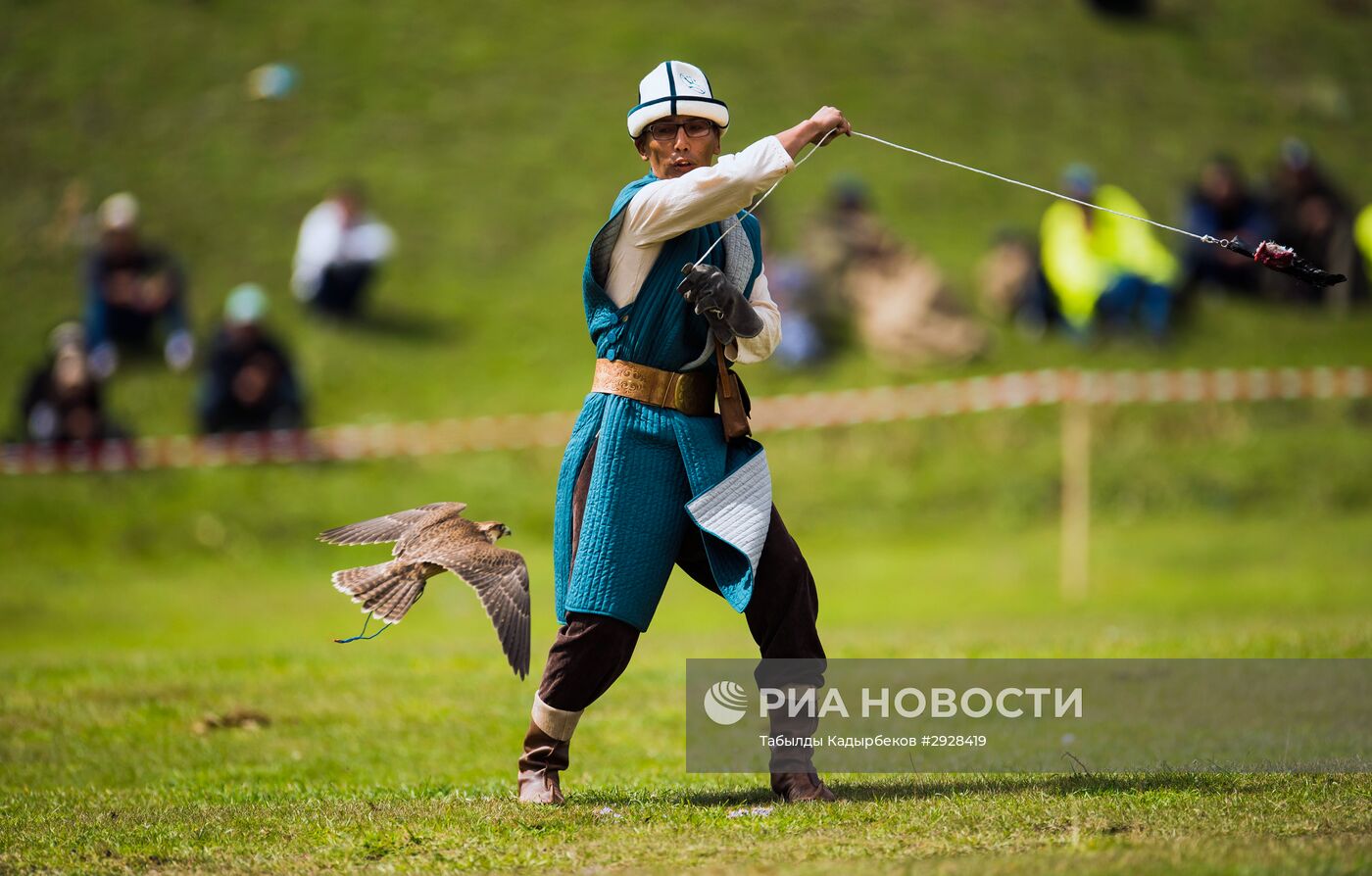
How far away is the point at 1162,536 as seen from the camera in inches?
611

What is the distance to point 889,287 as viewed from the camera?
1939cm

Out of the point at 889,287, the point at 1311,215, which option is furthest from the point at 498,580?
the point at 1311,215

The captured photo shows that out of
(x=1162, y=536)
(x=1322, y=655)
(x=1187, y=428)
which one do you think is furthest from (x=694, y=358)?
(x=1187, y=428)

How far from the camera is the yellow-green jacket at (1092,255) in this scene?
18.7m

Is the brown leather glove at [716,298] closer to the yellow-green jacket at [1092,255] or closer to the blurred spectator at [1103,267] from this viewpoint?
the blurred spectator at [1103,267]

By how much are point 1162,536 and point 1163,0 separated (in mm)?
15903

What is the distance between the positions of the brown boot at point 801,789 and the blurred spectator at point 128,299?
14889 mm

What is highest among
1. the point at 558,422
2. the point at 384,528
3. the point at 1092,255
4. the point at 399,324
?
the point at 1092,255

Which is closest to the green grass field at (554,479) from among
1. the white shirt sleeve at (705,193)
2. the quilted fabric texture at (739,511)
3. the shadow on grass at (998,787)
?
the shadow on grass at (998,787)

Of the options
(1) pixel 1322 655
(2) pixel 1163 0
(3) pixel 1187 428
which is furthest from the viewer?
(2) pixel 1163 0

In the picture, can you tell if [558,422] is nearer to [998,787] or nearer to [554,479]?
[554,479]

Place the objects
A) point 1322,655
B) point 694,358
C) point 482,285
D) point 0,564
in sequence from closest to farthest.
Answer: point 694,358 → point 1322,655 → point 0,564 → point 482,285

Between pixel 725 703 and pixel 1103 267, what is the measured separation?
13923 millimetres

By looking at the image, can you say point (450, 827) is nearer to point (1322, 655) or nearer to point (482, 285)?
point (1322, 655)
